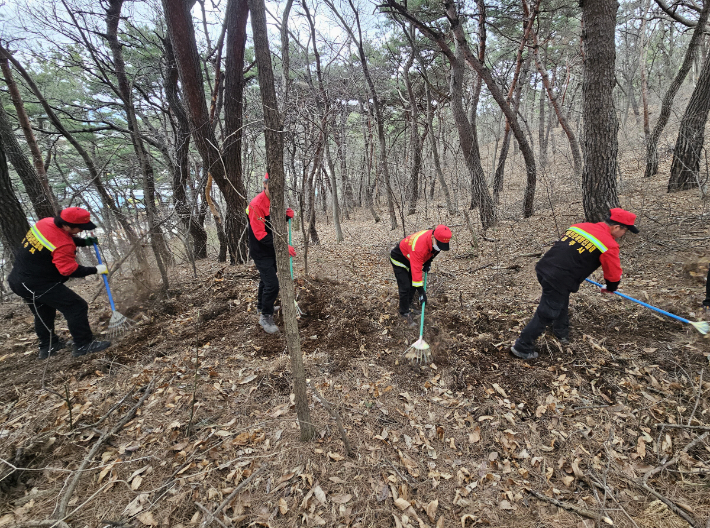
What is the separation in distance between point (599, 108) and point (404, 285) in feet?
14.3

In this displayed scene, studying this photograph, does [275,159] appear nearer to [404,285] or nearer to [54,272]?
[404,285]

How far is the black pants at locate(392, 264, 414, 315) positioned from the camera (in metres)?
4.36

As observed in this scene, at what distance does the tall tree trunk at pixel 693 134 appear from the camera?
5.86m

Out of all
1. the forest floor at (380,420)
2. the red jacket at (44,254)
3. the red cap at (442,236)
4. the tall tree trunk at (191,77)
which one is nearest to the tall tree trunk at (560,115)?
the forest floor at (380,420)

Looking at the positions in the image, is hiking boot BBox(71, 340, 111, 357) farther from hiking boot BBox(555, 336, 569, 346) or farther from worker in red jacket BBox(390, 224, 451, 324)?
hiking boot BBox(555, 336, 569, 346)

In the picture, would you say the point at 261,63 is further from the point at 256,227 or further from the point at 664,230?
the point at 664,230

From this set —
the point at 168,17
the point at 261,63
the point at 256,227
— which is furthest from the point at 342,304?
the point at 168,17

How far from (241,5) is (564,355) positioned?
7.61 metres

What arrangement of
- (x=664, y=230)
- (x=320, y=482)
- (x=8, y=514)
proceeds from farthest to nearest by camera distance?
(x=664, y=230) → (x=320, y=482) → (x=8, y=514)

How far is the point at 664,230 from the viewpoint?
17.3 ft

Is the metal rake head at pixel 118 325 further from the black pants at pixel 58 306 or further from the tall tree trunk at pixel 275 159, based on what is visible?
the tall tree trunk at pixel 275 159

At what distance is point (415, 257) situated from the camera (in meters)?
→ 3.96

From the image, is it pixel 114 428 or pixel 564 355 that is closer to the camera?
pixel 114 428

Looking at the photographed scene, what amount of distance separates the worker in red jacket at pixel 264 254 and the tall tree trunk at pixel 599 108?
17.3 ft
